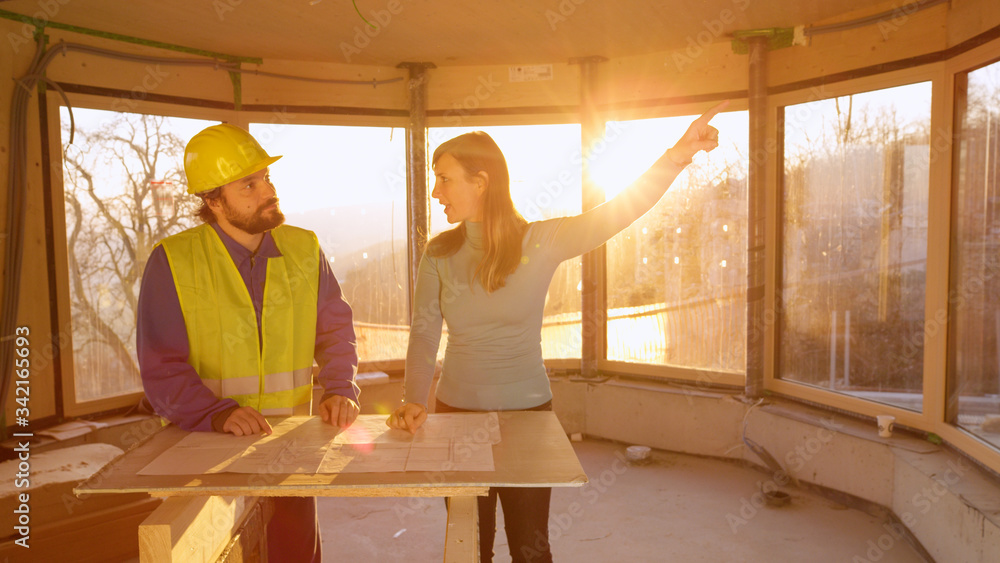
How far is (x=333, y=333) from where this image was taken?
6.96 feet

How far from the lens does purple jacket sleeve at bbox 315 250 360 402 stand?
205 cm

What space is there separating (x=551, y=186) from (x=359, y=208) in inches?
57.5

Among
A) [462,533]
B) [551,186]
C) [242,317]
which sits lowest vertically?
[462,533]

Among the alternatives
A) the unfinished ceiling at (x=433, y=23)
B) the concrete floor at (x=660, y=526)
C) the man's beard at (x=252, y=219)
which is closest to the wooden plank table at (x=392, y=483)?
the man's beard at (x=252, y=219)

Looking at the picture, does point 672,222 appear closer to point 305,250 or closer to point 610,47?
point 610,47

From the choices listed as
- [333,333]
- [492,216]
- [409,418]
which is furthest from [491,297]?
[333,333]

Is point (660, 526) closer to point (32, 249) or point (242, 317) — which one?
point (242, 317)

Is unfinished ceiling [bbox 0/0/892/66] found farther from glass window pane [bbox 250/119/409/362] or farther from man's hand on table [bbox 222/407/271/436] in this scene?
man's hand on table [bbox 222/407/271/436]

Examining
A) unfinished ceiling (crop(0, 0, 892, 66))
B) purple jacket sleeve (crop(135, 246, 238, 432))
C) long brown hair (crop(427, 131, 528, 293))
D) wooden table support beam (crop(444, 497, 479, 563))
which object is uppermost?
unfinished ceiling (crop(0, 0, 892, 66))

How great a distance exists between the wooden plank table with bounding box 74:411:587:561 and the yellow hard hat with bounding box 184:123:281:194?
0.81 meters

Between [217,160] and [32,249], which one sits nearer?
[217,160]

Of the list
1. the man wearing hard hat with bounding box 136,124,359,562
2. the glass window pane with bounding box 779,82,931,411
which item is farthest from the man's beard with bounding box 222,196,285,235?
the glass window pane with bounding box 779,82,931,411

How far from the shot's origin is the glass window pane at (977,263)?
3180 millimetres

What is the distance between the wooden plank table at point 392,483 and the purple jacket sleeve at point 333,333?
62 centimetres
